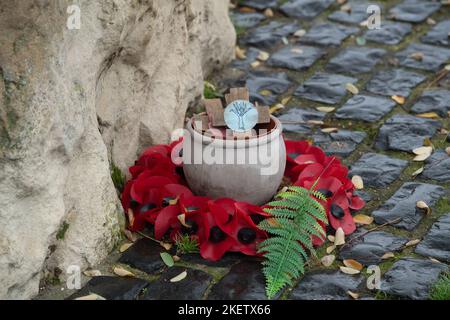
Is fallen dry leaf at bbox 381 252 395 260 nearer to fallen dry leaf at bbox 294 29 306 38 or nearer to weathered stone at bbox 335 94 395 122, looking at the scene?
weathered stone at bbox 335 94 395 122

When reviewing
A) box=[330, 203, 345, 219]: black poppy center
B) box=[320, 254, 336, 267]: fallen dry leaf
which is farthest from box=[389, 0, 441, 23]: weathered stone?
box=[320, 254, 336, 267]: fallen dry leaf

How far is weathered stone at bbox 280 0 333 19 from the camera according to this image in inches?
302

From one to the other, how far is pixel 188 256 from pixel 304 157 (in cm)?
111

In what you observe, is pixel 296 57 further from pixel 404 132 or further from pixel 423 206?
pixel 423 206

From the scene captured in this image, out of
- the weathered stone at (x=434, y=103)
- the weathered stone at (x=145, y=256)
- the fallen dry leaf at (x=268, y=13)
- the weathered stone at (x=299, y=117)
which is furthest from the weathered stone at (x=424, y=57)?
the weathered stone at (x=145, y=256)

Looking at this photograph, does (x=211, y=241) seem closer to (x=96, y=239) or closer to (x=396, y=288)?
(x=96, y=239)

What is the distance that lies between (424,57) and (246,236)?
3.14 m

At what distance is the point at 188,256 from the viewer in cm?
445

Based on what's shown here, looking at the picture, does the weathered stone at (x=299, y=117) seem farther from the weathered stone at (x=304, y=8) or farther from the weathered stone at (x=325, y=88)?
the weathered stone at (x=304, y=8)

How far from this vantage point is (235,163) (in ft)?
14.8

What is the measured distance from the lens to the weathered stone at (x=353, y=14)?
7.54 meters

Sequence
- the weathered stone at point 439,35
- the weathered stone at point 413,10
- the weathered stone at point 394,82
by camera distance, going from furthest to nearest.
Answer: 1. the weathered stone at point 413,10
2. the weathered stone at point 439,35
3. the weathered stone at point 394,82

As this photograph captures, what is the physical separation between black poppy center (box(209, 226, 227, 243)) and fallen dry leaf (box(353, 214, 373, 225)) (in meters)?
0.83

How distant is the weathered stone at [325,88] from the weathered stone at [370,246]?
5.95 feet
